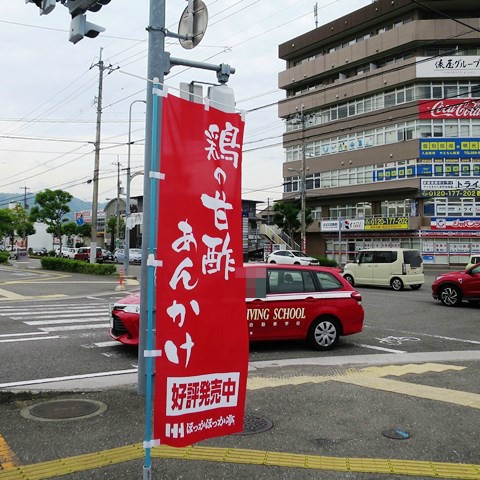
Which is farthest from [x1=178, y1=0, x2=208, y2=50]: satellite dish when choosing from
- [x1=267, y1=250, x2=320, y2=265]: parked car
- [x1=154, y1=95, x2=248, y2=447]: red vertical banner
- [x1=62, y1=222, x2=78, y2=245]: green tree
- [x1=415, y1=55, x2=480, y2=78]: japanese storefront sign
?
[x1=62, y1=222, x2=78, y2=245]: green tree

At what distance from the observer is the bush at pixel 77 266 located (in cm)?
3067

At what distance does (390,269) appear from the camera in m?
23.3

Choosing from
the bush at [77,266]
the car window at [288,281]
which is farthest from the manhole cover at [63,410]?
the bush at [77,266]

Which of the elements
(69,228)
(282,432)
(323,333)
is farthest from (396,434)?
(69,228)

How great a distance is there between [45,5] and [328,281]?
249 inches

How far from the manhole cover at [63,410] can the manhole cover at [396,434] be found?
9.56 ft

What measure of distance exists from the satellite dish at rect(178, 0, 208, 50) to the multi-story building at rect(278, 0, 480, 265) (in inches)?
1381

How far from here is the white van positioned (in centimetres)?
2303

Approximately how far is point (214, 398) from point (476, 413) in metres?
3.39

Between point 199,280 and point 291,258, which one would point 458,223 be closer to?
point 291,258

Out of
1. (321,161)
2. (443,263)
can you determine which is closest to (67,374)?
(443,263)

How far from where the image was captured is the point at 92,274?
31.2 meters

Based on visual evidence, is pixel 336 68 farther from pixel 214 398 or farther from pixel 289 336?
pixel 214 398

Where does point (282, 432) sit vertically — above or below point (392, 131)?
below
